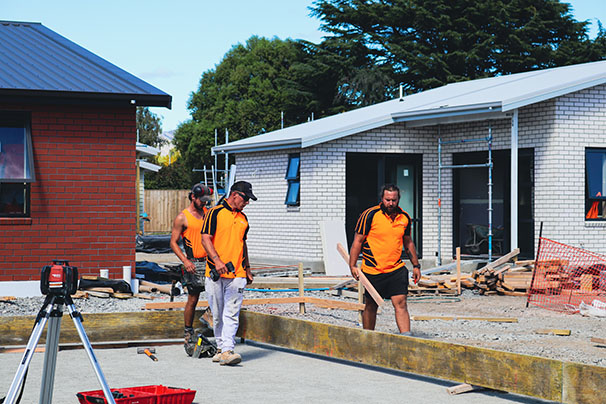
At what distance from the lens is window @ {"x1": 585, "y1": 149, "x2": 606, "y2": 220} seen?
18.2m

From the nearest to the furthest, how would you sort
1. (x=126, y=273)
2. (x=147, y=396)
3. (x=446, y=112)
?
1. (x=147, y=396)
2. (x=126, y=273)
3. (x=446, y=112)

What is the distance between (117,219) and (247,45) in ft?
160

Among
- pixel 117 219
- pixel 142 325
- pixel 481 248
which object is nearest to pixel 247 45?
pixel 481 248

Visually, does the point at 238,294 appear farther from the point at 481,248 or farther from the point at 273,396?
the point at 481,248

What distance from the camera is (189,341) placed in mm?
9648

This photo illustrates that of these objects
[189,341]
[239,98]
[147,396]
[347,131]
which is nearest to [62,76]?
[347,131]

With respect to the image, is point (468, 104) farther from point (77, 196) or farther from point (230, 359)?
point (230, 359)

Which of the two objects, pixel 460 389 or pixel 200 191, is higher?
pixel 200 191

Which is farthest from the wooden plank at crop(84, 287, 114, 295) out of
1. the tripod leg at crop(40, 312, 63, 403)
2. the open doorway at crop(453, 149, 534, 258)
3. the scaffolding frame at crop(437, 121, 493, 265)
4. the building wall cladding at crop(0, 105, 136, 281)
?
the open doorway at crop(453, 149, 534, 258)

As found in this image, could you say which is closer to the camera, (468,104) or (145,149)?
(468,104)

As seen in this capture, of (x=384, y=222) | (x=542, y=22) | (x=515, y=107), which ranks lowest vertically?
(x=384, y=222)

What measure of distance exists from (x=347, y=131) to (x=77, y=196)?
7101 millimetres

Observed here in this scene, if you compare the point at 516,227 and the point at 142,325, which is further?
the point at 516,227

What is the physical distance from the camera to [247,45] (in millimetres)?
62219
